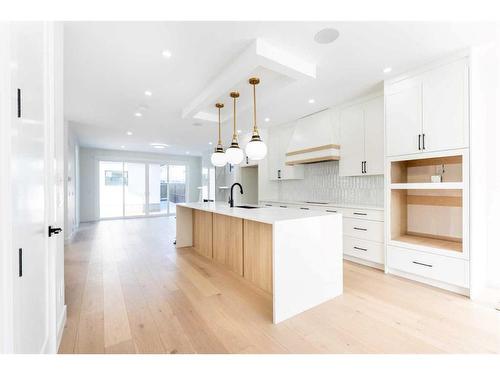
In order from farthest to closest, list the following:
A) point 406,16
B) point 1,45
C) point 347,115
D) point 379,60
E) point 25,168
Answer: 1. point 347,115
2. point 379,60
3. point 406,16
4. point 25,168
5. point 1,45

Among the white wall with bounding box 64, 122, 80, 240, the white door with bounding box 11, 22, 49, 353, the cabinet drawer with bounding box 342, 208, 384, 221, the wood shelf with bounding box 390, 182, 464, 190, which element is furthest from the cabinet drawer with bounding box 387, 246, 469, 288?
the white wall with bounding box 64, 122, 80, 240

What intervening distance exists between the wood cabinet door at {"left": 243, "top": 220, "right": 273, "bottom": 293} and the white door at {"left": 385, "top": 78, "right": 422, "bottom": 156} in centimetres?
194

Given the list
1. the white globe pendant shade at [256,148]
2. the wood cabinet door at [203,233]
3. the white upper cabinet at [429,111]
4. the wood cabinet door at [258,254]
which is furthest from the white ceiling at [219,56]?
the wood cabinet door at [203,233]

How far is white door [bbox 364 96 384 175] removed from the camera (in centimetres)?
330

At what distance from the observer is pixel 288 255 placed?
1.95m

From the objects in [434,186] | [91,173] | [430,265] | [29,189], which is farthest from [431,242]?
[91,173]

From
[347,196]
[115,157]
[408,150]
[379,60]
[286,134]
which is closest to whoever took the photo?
[379,60]

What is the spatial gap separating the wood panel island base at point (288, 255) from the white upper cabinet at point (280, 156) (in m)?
2.27

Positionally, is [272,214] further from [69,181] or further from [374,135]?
[69,181]

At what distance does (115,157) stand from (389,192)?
876 cm

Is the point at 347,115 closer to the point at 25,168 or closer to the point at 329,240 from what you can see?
the point at 329,240

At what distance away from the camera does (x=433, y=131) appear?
8.28ft

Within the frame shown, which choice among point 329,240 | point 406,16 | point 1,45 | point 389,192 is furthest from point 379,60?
point 1,45

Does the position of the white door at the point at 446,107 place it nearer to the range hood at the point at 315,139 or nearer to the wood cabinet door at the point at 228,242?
the range hood at the point at 315,139
